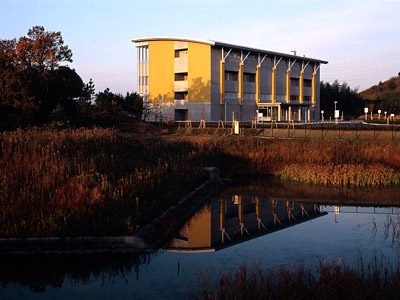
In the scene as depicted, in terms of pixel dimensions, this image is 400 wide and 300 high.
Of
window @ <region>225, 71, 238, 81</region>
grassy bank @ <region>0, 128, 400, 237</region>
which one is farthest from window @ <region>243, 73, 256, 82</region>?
grassy bank @ <region>0, 128, 400, 237</region>

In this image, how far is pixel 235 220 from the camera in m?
13.9

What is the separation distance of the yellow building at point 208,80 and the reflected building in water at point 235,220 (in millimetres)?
40996

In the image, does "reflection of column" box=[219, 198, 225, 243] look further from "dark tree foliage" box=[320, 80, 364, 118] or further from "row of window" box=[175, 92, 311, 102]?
"dark tree foliage" box=[320, 80, 364, 118]

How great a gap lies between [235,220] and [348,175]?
8322 mm

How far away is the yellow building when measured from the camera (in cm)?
6131

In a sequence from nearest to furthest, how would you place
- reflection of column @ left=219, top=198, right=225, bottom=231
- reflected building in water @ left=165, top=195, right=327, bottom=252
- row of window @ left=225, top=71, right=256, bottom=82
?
reflected building in water @ left=165, top=195, right=327, bottom=252, reflection of column @ left=219, top=198, right=225, bottom=231, row of window @ left=225, top=71, right=256, bottom=82

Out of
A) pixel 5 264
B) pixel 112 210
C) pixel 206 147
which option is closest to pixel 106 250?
pixel 112 210

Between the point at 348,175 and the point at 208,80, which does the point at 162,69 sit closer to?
the point at 208,80

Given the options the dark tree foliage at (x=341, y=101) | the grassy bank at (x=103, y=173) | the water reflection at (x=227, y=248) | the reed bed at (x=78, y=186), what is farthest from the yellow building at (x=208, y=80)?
the water reflection at (x=227, y=248)

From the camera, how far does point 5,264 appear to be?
369 inches

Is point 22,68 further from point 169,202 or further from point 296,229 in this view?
point 296,229

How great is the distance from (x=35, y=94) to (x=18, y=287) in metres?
35.5

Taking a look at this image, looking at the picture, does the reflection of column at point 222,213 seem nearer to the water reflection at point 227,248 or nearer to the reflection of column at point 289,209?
the water reflection at point 227,248

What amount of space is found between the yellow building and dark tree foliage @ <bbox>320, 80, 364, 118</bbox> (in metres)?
23.1
